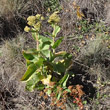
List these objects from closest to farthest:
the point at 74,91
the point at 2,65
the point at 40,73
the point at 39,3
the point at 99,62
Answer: the point at 74,91 → the point at 40,73 → the point at 99,62 → the point at 2,65 → the point at 39,3

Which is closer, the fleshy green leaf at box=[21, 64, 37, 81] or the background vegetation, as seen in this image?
the fleshy green leaf at box=[21, 64, 37, 81]

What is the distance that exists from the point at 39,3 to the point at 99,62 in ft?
5.95

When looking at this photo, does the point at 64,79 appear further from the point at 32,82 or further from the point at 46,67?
the point at 32,82

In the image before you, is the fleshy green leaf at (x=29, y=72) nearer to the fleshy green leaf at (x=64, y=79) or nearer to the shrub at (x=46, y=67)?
the shrub at (x=46, y=67)

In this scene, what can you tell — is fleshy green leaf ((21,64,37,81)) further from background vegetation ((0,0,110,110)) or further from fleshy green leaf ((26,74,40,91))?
background vegetation ((0,0,110,110))

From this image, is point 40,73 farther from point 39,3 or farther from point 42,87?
point 39,3

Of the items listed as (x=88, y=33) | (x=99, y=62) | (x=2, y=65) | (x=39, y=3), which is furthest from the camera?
(x=39, y=3)

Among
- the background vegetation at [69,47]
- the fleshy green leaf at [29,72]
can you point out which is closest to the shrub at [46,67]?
the fleshy green leaf at [29,72]

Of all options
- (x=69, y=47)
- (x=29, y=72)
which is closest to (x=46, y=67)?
(x=29, y=72)

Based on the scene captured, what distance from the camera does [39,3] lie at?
142 inches

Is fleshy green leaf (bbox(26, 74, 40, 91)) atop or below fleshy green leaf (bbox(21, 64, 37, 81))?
below

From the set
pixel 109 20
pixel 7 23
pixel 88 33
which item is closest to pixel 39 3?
pixel 7 23

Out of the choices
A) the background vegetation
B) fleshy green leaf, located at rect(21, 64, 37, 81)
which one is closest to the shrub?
fleshy green leaf, located at rect(21, 64, 37, 81)

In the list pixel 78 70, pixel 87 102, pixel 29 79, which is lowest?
pixel 87 102
